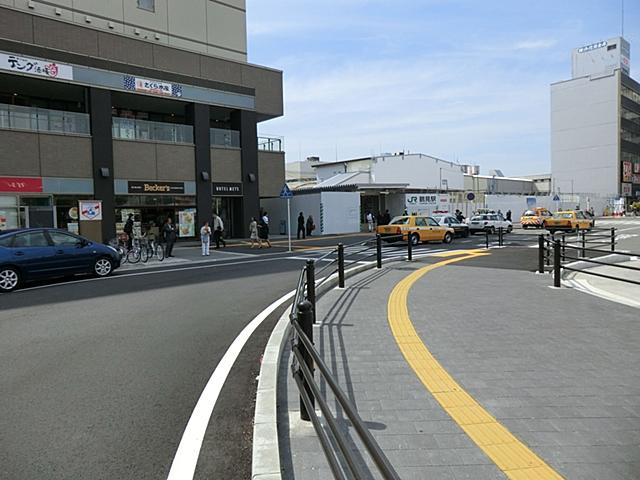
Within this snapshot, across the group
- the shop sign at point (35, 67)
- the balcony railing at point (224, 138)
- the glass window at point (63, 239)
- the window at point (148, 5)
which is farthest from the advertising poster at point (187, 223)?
the glass window at point (63, 239)

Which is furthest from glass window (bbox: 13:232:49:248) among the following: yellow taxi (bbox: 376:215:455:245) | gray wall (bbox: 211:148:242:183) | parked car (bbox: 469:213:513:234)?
parked car (bbox: 469:213:513:234)

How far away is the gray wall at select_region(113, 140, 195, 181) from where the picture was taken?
2662 centimetres

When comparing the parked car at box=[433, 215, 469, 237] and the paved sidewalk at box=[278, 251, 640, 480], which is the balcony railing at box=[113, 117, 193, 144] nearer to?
the parked car at box=[433, 215, 469, 237]

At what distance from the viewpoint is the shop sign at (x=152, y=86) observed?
26.9 metres

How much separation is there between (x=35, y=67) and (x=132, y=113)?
708 cm

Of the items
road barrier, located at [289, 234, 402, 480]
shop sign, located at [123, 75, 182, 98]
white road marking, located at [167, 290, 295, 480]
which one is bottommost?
white road marking, located at [167, 290, 295, 480]

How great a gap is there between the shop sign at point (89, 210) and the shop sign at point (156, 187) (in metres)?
4.30

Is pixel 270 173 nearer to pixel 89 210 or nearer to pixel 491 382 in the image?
pixel 89 210

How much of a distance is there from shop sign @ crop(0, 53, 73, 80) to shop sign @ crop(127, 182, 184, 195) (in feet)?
19.6

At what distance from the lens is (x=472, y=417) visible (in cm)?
419

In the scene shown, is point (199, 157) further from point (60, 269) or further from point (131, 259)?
point (60, 269)

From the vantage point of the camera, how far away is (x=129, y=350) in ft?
21.8

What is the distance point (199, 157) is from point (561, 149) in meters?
78.8

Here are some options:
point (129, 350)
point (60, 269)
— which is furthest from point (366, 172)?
point (129, 350)
